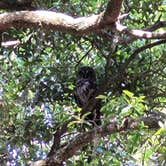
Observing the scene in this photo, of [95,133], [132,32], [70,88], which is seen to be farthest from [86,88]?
[132,32]

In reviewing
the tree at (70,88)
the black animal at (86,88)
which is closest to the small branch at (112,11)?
the tree at (70,88)

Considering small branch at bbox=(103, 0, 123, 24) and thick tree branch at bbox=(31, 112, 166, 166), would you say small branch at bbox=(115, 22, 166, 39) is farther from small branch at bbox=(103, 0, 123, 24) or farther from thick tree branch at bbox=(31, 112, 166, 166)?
thick tree branch at bbox=(31, 112, 166, 166)

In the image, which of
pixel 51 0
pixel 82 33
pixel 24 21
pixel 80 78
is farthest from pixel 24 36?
pixel 82 33

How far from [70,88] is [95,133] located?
108 centimetres

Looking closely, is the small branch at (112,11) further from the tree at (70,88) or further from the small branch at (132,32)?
the tree at (70,88)

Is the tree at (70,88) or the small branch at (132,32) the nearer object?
the small branch at (132,32)

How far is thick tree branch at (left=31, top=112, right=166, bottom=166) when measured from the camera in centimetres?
329

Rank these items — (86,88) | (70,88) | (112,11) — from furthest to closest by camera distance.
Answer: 1. (86,88)
2. (70,88)
3. (112,11)

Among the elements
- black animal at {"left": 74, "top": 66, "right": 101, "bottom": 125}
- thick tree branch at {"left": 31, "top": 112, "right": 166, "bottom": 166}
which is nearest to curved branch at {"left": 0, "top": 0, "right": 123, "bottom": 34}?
thick tree branch at {"left": 31, "top": 112, "right": 166, "bottom": 166}

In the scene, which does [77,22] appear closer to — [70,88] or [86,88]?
[70,88]

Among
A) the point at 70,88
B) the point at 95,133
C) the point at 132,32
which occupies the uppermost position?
the point at 132,32

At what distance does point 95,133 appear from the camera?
3547mm

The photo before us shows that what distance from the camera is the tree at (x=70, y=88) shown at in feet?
11.7

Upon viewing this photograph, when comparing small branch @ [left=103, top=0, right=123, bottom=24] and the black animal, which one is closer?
small branch @ [left=103, top=0, right=123, bottom=24]
